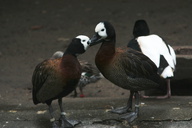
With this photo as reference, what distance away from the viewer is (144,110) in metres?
5.23

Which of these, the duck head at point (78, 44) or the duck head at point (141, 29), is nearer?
the duck head at point (78, 44)

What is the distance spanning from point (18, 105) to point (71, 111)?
0.80 m

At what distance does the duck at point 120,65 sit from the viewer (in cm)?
494

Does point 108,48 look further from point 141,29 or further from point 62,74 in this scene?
point 141,29

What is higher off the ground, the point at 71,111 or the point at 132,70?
the point at 132,70

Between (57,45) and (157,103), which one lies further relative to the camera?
(57,45)

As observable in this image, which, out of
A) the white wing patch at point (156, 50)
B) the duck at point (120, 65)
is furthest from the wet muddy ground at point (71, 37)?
the white wing patch at point (156, 50)

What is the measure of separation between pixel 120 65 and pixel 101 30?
0.42m

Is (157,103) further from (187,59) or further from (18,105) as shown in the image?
(18,105)

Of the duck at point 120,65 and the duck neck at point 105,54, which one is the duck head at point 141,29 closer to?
the duck at point 120,65

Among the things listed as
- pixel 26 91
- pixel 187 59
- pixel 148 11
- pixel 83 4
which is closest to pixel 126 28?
pixel 148 11

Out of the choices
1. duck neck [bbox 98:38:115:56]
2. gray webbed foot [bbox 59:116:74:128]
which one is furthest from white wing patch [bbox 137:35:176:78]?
gray webbed foot [bbox 59:116:74:128]

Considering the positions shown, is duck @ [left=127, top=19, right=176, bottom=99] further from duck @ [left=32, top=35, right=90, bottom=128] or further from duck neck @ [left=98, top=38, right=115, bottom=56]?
duck @ [left=32, top=35, right=90, bottom=128]

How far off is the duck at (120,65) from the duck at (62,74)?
0.82 ft
